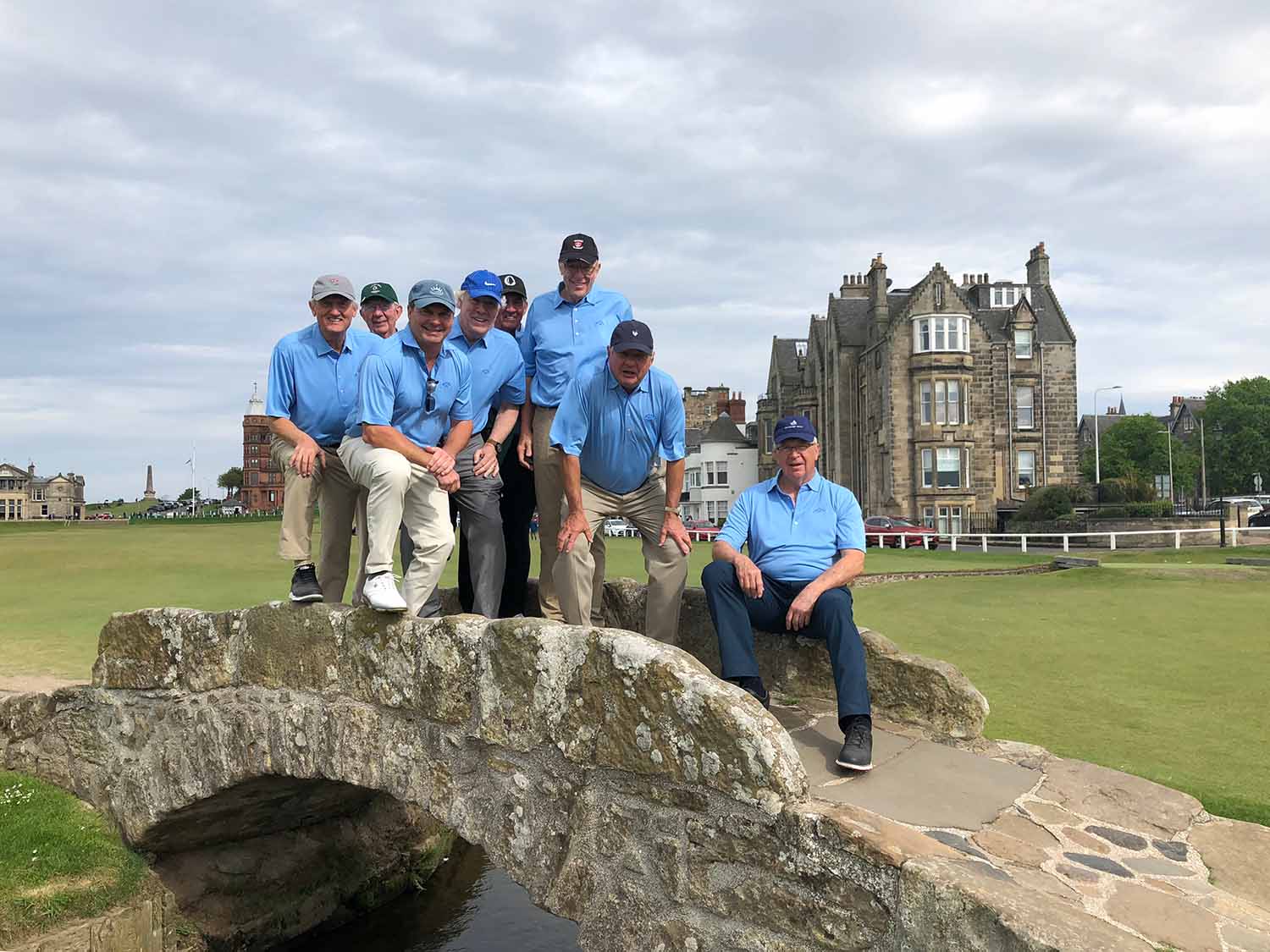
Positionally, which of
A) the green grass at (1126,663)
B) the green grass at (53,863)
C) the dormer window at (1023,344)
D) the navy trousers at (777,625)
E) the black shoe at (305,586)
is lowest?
the green grass at (53,863)

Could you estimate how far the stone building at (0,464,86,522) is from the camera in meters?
130

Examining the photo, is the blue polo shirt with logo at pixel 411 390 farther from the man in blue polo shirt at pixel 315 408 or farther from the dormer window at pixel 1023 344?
the dormer window at pixel 1023 344

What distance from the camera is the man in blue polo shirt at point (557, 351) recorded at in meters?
6.41

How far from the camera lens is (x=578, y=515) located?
5773mm

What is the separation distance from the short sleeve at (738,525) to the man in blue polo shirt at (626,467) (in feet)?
0.88

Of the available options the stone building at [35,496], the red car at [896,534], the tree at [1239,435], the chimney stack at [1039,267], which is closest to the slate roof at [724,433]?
the chimney stack at [1039,267]

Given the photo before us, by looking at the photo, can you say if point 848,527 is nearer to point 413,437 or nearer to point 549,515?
point 549,515

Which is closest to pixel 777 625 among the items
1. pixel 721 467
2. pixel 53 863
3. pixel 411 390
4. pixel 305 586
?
pixel 411 390

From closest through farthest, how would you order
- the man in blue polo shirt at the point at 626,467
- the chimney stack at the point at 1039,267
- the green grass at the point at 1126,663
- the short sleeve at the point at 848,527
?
the man in blue polo shirt at the point at 626,467 → the short sleeve at the point at 848,527 → the green grass at the point at 1126,663 → the chimney stack at the point at 1039,267

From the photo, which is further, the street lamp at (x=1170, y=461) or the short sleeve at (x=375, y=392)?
the street lamp at (x=1170, y=461)

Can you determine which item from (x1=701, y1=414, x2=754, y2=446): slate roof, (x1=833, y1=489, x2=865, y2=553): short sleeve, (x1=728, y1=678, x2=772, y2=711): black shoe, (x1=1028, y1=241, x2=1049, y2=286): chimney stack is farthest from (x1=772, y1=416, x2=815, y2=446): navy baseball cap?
(x1=701, y1=414, x2=754, y2=446): slate roof

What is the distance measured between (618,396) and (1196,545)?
3067 cm

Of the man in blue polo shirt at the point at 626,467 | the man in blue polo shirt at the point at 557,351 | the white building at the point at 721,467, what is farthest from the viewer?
the white building at the point at 721,467

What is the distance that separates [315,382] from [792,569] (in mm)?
3416
